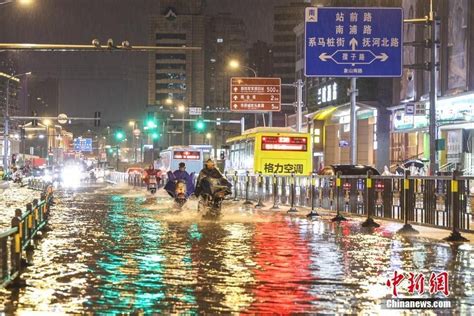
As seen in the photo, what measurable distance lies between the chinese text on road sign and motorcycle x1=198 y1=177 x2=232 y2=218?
28.9m

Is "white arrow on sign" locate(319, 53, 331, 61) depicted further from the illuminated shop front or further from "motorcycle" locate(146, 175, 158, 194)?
"motorcycle" locate(146, 175, 158, 194)

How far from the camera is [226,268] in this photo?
11664mm

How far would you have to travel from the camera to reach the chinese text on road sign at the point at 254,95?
5209 cm

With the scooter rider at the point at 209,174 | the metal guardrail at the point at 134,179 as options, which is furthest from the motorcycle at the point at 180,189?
the metal guardrail at the point at 134,179

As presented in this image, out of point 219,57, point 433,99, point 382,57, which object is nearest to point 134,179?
point 382,57

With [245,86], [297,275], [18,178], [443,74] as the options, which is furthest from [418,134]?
[297,275]

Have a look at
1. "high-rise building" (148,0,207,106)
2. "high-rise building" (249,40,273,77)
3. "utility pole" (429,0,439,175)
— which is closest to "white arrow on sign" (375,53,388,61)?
"utility pole" (429,0,439,175)

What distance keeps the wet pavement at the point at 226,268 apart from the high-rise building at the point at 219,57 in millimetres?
164785

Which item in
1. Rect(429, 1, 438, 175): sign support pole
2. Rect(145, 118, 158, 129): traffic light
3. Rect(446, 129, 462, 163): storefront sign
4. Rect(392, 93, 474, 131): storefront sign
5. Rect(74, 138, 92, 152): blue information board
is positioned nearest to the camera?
Rect(429, 1, 438, 175): sign support pole

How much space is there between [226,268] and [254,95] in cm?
4117

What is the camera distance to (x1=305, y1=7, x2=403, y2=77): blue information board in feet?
94.0

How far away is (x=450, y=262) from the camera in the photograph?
12.8m

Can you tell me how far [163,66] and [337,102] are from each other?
393ft

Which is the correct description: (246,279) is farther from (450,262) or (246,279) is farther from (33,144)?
(33,144)
